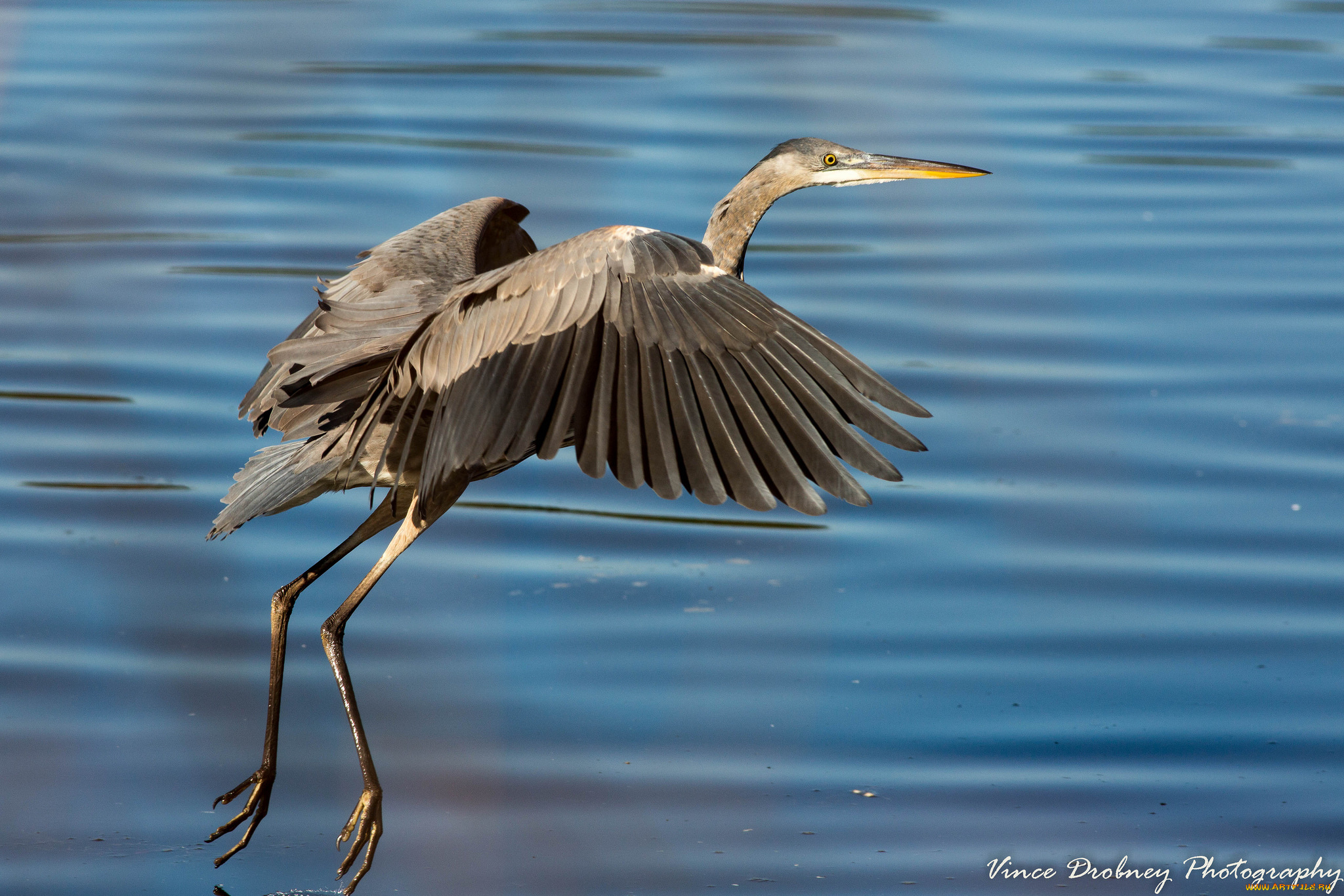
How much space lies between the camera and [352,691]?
5316 millimetres

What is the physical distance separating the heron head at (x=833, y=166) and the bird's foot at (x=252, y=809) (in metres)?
2.38

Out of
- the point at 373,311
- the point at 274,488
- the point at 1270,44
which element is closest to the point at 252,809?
the point at 274,488

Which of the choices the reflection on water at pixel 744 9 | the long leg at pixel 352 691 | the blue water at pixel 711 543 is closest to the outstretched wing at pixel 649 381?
the blue water at pixel 711 543

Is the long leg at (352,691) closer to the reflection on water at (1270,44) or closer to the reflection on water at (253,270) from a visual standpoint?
the reflection on water at (253,270)

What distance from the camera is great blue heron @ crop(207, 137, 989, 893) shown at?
3803mm

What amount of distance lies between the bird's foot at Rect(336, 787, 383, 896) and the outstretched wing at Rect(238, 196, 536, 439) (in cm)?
106

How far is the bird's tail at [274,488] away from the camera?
16.5 feet

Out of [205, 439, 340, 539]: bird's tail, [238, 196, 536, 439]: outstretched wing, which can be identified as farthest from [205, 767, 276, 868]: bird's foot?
[238, 196, 536, 439]: outstretched wing

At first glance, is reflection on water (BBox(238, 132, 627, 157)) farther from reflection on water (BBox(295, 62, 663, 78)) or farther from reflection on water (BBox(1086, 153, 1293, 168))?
reflection on water (BBox(1086, 153, 1293, 168))

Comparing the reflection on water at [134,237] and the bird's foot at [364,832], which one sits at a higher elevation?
the reflection on water at [134,237]

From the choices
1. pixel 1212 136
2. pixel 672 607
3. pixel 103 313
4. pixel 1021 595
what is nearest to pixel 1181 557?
pixel 1021 595

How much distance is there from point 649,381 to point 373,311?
1466 mm

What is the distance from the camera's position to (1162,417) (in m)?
8.19

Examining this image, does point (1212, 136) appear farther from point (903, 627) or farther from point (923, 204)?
point (903, 627)
